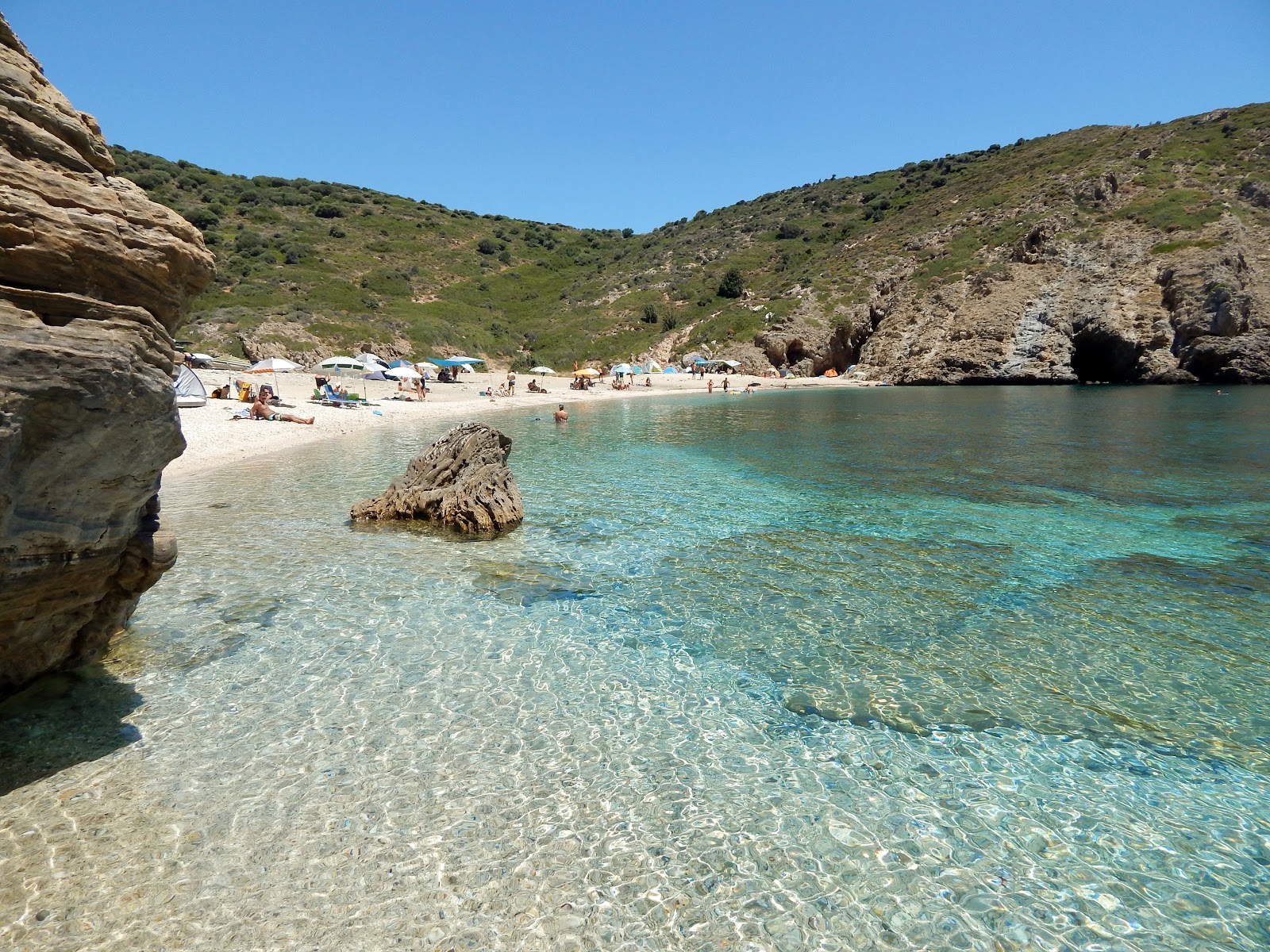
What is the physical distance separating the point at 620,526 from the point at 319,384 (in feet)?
103

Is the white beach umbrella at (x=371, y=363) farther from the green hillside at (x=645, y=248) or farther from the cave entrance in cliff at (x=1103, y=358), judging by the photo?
the cave entrance in cliff at (x=1103, y=358)

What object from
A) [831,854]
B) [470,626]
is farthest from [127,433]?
[831,854]

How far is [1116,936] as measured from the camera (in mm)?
3773

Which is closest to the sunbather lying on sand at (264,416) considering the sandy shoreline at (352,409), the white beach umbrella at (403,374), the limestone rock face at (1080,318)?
the sandy shoreline at (352,409)

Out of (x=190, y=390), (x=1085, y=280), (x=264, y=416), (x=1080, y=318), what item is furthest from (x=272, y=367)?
(x=1085, y=280)

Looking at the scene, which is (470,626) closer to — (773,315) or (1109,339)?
(1109,339)

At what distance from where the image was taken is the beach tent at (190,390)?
27156 mm

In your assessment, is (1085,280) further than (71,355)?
Yes

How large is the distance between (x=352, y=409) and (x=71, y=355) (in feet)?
105

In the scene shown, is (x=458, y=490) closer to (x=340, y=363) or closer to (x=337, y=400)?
(x=337, y=400)

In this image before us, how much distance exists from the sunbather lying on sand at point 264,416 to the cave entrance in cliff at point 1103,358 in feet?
198

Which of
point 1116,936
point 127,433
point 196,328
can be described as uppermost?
point 196,328

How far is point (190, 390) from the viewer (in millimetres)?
27750

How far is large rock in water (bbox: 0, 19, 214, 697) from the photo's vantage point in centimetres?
387
